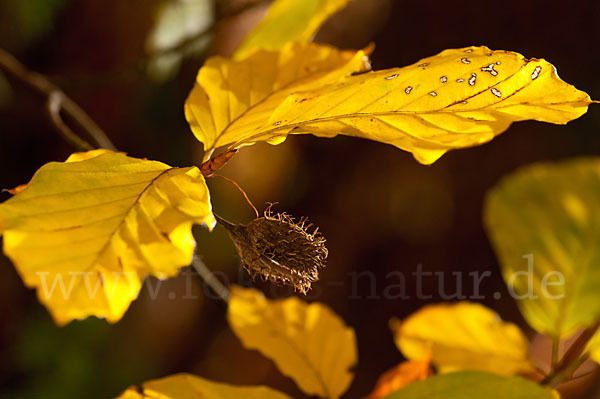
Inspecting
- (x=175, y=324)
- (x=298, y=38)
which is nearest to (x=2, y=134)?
(x=175, y=324)

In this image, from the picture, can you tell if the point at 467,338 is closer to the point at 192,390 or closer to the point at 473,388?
the point at 473,388

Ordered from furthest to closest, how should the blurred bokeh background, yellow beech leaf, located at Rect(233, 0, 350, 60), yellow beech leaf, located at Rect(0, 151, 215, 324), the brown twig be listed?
the blurred bokeh background < yellow beech leaf, located at Rect(233, 0, 350, 60) < the brown twig < yellow beech leaf, located at Rect(0, 151, 215, 324)

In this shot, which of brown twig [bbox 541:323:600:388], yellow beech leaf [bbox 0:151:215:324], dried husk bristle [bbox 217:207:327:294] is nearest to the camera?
yellow beech leaf [bbox 0:151:215:324]

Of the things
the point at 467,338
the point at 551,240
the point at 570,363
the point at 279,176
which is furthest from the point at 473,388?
the point at 279,176

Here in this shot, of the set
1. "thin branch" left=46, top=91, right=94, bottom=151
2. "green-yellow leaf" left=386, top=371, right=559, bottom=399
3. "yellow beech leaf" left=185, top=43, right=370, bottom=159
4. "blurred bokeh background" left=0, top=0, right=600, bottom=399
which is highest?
→ "yellow beech leaf" left=185, top=43, right=370, bottom=159

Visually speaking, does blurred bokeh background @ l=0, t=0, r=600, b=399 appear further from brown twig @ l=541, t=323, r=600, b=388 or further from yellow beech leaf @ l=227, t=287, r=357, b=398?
brown twig @ l=541, t=323, r=600, b=388

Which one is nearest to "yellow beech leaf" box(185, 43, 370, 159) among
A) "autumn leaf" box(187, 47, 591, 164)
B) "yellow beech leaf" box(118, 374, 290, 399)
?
"autumn leaf" box(187, 47, 591, 164)

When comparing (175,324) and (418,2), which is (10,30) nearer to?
(175,324)
